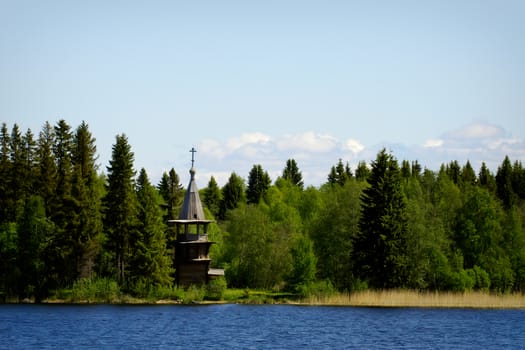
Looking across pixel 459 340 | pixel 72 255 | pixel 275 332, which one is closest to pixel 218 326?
pixel 275 332

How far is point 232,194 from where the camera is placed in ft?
484

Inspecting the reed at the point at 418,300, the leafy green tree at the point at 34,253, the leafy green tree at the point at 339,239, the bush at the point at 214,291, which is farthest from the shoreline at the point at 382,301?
the leafy green tree at the point at 339,239

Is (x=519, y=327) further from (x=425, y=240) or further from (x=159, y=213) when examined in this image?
(x=159, y=213)

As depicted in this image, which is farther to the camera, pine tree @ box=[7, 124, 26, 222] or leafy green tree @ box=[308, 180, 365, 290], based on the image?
pine tree @ box=[7, 124, 26, 222]

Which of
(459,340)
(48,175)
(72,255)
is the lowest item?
(459,340)

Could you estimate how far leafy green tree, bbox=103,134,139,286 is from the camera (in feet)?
257

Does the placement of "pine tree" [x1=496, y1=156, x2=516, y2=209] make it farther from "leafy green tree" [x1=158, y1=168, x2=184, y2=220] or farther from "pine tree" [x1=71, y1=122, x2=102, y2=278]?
"pine tree" [x1=71, y1=122, x2=102, y2=278]

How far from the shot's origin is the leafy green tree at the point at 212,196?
153 meters

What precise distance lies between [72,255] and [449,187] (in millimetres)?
45023

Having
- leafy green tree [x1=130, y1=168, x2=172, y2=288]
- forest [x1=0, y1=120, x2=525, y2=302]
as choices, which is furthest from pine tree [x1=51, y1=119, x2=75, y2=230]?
leafy green tree [x1=130, y1=168, x2=172, y2=288]

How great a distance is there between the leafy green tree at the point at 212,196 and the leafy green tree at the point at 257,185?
6794 mm

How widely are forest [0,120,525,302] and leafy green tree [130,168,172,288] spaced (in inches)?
4.1

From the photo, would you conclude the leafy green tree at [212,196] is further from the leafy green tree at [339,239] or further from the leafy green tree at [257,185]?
the leafy green tree at [339,239]

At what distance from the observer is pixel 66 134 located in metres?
86.5
